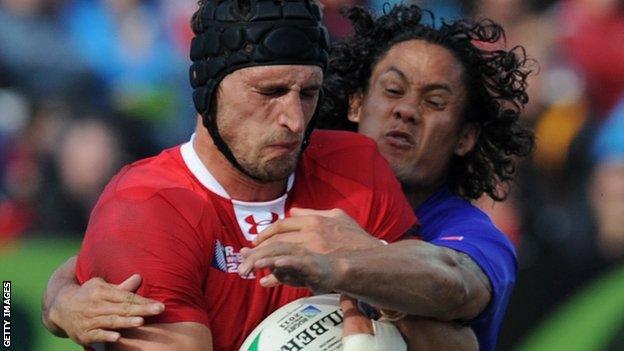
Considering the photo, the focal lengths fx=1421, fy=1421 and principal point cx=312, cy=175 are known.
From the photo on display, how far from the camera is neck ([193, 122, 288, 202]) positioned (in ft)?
12.2

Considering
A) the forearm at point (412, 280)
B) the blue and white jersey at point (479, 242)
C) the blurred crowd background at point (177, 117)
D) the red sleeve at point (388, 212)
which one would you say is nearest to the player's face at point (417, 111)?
the blue and white jersey at point (479, 242)

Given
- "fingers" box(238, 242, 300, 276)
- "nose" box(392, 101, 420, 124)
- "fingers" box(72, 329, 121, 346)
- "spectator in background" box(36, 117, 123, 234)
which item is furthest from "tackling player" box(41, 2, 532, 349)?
"spectator in background" box(36, 117, 123, 234)

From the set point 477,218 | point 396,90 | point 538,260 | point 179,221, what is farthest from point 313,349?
point 538,260

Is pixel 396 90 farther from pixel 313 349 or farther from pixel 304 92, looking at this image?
pixel 313 349

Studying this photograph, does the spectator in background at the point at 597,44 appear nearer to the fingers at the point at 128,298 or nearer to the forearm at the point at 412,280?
the forearm at the point at 412,280

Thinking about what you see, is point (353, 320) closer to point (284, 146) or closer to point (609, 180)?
point (284, 146)

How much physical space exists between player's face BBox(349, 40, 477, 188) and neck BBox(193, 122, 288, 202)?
79 cm

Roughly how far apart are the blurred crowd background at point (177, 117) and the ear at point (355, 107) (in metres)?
1.29

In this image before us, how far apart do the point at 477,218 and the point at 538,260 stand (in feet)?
6.69

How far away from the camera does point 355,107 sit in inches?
189

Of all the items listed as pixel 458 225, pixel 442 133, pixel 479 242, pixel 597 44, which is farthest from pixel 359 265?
pixel 597 44

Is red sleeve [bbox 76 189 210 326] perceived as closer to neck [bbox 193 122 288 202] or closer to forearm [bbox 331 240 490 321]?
neck [bbox 193 122 288 202]

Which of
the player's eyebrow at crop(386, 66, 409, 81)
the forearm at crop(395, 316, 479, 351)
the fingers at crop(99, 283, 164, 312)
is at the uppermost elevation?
the player's eyebrow at crop(386, 66, 409, 81)

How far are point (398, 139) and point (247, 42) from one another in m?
1.01
